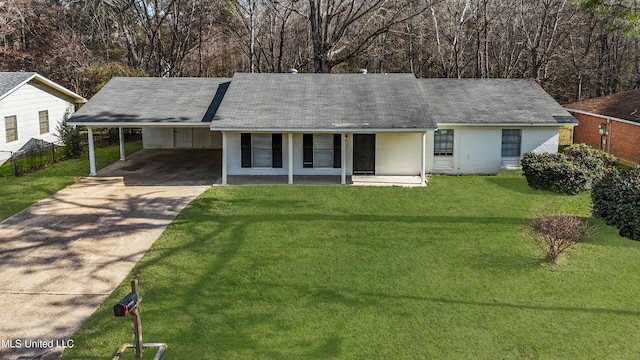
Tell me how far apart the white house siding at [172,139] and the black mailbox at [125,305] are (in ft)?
60.4

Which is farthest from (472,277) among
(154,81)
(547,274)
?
(154,81)

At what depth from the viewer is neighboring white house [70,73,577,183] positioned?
59.6ft

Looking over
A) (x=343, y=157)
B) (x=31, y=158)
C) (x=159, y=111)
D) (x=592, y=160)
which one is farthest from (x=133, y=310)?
(x=31, y=158)

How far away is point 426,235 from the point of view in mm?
12859

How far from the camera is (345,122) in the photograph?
18.0 metres

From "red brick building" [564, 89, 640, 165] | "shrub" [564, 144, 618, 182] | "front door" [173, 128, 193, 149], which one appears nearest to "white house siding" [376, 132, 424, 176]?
"shrub" [564, 144, 618, 182]

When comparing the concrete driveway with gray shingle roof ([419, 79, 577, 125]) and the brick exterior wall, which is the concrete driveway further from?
the brick exterior wall

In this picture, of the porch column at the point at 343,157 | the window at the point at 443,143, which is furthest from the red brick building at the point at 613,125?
the porch column at the point at 343,157

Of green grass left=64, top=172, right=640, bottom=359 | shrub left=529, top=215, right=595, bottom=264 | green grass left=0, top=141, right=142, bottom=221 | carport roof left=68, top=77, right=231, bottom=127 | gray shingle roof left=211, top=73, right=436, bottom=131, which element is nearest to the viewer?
green grass left=64, top=172, right=640, bottom=359

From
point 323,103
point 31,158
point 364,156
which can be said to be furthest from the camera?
point 31,158

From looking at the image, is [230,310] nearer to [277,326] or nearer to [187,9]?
[277,326]

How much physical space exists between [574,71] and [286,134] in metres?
25.4

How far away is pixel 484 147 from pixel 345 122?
5787 mm

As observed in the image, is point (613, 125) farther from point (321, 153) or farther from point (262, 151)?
point (262, 151)
